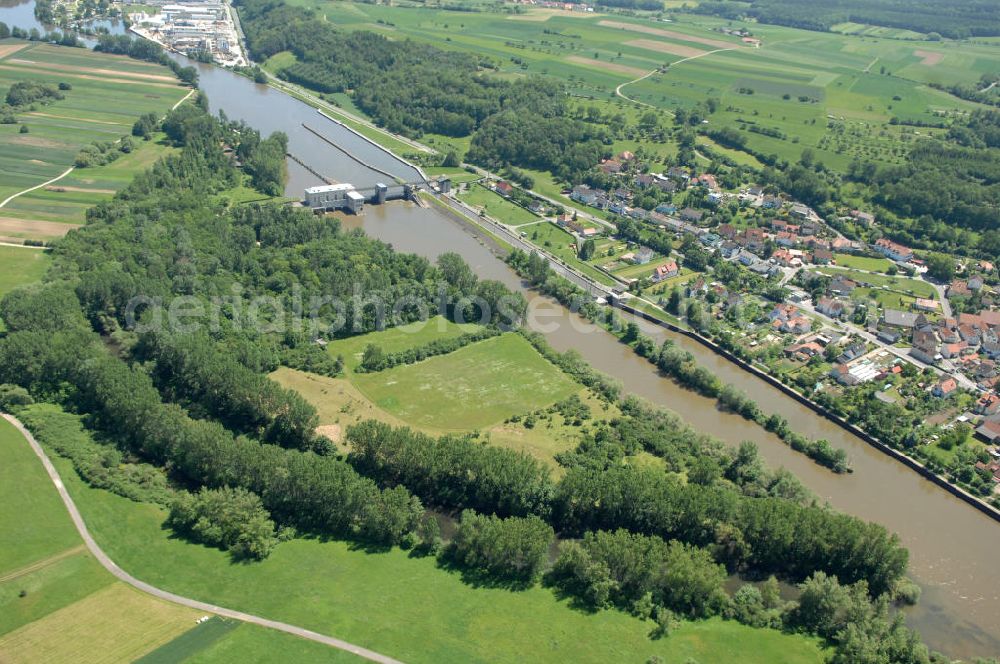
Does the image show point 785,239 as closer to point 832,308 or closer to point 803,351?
point 832,308

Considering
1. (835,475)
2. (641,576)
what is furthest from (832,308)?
(641,576)

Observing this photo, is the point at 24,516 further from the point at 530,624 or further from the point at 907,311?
the point at 907,311

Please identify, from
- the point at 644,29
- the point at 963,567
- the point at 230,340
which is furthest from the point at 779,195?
the point at 644,29

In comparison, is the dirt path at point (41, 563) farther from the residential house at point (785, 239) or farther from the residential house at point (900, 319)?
the residential house at point (785, 239)

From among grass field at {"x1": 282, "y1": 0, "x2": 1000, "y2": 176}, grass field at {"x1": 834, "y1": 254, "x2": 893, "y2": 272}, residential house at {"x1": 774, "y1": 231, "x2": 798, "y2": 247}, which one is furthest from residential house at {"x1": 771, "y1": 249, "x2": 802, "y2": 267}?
grass field at {"x1": 282, "y1": 0, "x2": 1000, "y2": 176}

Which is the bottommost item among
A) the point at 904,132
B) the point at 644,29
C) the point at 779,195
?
the point at 779,195

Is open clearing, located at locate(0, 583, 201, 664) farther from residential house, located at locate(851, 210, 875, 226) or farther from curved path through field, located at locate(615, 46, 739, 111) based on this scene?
curved path through field, located at locate(615, 46, 739, 111)
